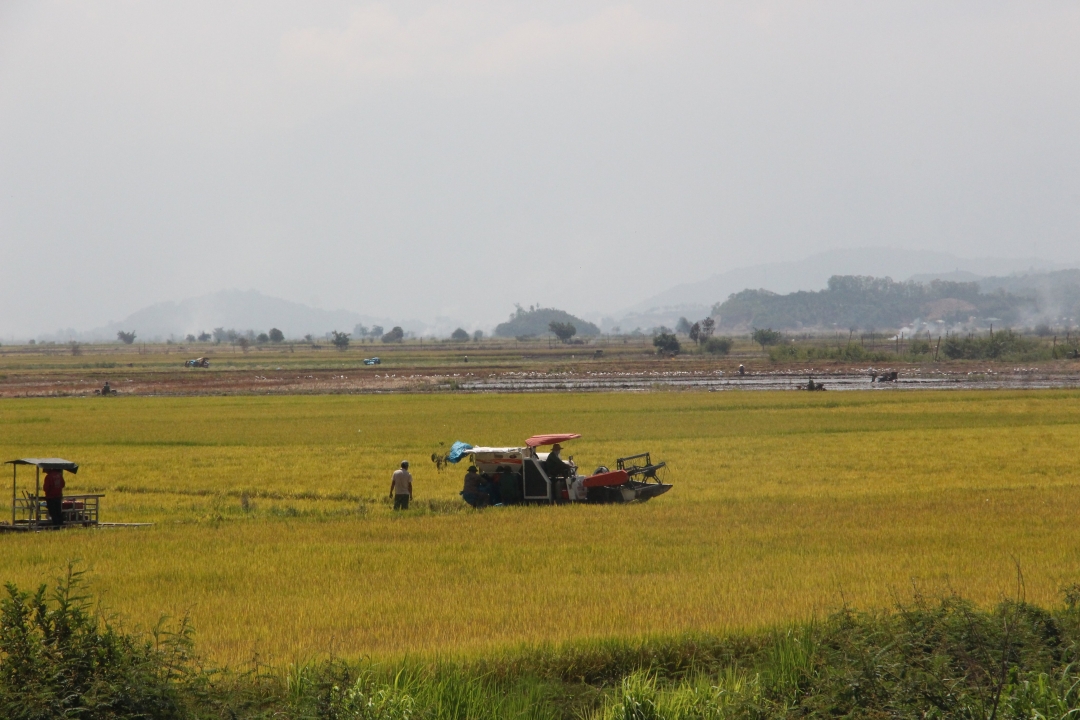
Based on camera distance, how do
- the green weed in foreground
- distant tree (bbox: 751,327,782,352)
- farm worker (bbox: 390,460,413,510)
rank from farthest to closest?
distant tree (bbox: 751,327,782,352)
farm worker (bbox: 390,460,413,510)
the green weed in foreground

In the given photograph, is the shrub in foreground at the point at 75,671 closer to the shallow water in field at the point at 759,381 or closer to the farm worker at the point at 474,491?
the farm worker at the point at 474,491

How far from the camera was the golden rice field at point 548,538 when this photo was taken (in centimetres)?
1077

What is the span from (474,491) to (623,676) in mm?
10485

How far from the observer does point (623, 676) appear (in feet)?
30.0

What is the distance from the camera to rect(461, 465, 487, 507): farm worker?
63.7 ft

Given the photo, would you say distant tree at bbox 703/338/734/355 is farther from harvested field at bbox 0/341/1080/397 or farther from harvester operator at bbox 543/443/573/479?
harvester operator at bbox 543/443/573/479

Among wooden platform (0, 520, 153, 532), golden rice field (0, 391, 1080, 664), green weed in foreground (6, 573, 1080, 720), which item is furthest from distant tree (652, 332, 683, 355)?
green weed in foreground (6, 573, 1080, 720)

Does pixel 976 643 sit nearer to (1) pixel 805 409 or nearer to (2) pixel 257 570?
(2) pixel 257 570

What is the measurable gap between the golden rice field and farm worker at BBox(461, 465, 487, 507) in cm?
54

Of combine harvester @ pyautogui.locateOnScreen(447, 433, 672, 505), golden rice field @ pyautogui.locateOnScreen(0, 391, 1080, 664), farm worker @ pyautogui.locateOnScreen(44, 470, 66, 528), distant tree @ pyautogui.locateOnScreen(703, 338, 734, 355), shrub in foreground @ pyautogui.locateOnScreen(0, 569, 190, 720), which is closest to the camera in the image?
shrub in foreground @ pyautogui.locateOnScreen(0, 569, 190, 720)

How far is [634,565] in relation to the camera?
1341cm

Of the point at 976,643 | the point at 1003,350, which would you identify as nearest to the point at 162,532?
the point at 976,643

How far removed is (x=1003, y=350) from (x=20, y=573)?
101601mm

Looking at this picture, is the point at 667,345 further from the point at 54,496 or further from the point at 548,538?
the point at 548,538
